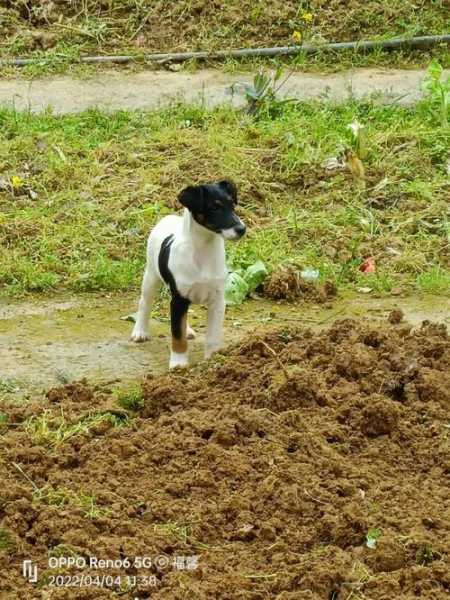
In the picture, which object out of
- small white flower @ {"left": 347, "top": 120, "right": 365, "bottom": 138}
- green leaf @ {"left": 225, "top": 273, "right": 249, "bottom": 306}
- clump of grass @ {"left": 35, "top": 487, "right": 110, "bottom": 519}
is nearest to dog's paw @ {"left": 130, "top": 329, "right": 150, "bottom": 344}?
green leaf @ {"left": 225, "top": 273, "right": 249, "bottom": 306}

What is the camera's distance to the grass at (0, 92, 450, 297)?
8.81m

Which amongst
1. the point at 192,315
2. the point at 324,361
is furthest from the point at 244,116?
the point at 324,361

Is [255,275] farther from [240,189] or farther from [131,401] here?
[131,401]

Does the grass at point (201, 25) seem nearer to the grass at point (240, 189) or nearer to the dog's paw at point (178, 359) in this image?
the grass at point (240, 189)

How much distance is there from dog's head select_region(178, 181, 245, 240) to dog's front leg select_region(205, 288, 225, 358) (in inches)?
15.4

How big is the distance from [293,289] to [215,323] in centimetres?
124

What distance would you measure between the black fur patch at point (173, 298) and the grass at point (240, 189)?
1.28 metres

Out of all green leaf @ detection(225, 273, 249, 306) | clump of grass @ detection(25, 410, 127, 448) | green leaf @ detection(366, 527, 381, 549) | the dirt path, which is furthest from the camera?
the dirt path

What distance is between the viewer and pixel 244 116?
10.7 m

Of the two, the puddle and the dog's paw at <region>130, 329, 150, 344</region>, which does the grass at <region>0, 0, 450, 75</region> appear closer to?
the puddle

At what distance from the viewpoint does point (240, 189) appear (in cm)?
961

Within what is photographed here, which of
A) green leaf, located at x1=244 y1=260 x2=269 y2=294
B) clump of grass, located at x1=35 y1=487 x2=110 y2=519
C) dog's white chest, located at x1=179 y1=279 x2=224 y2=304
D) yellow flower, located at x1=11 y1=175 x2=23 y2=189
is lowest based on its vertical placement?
clump of grass, located at x1=35 y1=487 x2=110 y2=519

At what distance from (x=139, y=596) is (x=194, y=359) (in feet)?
8.34

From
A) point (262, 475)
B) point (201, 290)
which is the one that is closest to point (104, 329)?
point (201, 290)
